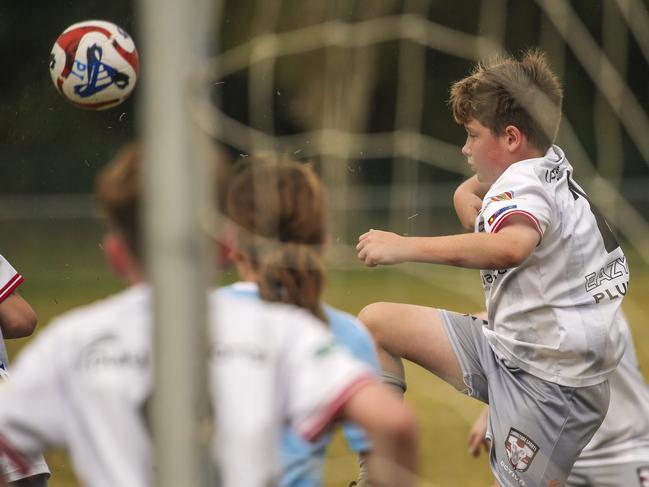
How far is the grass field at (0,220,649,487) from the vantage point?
203 inches

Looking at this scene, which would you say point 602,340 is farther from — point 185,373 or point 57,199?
point 57,199

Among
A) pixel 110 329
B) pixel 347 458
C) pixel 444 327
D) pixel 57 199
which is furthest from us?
pixel 57 199

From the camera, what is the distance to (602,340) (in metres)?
3.28

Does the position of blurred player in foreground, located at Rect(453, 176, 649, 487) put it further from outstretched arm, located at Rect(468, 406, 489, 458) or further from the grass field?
the grass field

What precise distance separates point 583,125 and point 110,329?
9079 millimetres

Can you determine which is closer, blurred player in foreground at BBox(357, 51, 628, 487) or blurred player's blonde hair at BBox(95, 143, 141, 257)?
blurred player's blonde hair at BBox(95, 143, 141, 257)

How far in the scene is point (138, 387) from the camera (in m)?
1.89

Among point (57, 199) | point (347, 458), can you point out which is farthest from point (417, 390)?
point (57, 199)

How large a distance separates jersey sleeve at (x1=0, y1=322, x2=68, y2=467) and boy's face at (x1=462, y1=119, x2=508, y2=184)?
1.79m

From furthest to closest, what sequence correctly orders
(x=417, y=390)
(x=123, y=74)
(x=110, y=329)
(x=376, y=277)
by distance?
(x=376, y=277)
(x=417, y=390)
(x=123, y=74)
(x=110, y=329)

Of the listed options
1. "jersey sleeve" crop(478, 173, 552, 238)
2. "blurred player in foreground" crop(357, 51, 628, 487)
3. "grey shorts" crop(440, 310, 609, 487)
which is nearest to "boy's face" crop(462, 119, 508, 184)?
"blurred player in foreground" crop(357, 51, 628, 487)

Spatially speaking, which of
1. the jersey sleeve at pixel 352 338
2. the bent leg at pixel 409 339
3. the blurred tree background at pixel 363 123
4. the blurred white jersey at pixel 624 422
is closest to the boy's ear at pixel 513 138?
the bent leg at pixel 409 339

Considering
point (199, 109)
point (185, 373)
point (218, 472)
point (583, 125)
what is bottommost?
point (583, 125)

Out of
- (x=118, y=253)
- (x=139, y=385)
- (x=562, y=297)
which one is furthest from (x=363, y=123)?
(x=139, y=385)
